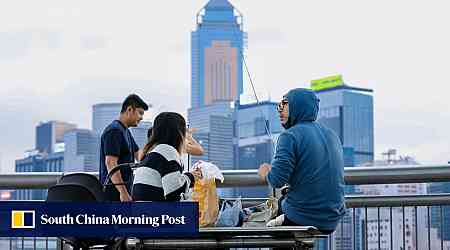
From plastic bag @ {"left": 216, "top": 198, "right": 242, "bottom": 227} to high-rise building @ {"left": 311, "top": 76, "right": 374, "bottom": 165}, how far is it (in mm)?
117931

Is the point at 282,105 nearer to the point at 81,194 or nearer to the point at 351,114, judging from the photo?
the point at 81,194

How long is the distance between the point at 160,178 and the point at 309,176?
31.8 inches

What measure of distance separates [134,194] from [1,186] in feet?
7.16

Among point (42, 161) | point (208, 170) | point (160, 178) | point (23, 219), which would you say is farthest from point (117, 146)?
point (42, 161)

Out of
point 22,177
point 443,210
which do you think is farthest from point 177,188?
point 443,210

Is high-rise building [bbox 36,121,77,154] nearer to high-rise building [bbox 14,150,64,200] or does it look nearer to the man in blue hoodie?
high-rise building [bbox 14,150,64,200]

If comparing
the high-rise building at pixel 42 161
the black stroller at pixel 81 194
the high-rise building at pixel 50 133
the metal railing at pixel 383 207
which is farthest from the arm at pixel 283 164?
the high-rise building at pixel 50 133

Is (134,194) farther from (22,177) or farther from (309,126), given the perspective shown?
(22,177)

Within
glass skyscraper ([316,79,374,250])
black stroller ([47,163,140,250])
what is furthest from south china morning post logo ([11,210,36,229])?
glass skyscraper ([316,79,374,250])

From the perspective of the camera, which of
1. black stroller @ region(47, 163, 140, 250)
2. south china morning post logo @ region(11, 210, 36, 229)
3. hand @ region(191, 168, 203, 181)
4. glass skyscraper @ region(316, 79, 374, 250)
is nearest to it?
south china morning post logo @ region(11, 210, 36, 229)

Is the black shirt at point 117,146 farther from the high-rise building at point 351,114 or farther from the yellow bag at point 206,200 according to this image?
the high-rise building at point 351,114

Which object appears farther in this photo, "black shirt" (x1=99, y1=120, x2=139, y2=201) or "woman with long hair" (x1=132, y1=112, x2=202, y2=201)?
"black shirt" (x1=99, y1=120, x2=139, y2=201)

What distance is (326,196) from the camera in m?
5.23

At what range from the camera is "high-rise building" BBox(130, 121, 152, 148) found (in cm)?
655
